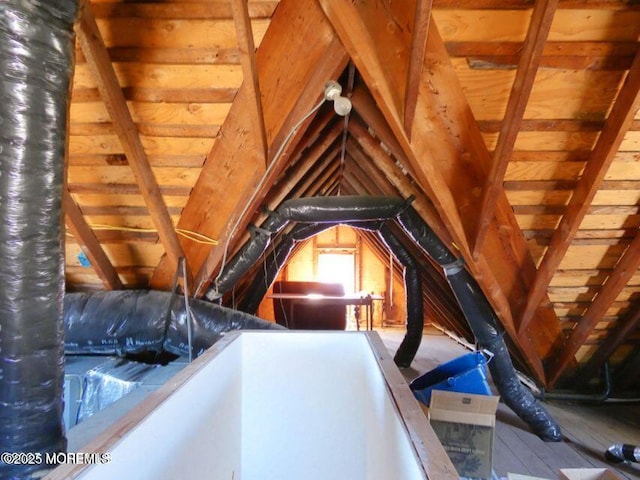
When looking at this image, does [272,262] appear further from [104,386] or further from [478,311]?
[478,311]

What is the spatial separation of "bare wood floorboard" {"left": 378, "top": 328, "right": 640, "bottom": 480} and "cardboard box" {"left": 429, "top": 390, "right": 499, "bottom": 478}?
23cm

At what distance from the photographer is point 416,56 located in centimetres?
140

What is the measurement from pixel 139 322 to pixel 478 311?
2425 mm

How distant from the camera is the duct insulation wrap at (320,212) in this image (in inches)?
99.3

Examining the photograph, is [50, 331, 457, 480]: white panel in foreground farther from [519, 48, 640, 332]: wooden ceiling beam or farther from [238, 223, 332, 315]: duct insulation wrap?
[238, 223, 332, 315]: duct insulation wrap

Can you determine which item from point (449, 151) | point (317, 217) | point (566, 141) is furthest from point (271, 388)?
point (566, 141)

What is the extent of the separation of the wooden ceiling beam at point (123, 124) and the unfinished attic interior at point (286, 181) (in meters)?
0.01

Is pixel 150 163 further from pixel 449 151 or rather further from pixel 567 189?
pixel 567 189

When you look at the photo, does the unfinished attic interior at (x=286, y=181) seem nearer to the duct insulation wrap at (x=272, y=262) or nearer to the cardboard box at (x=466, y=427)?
the cardboard box at (x=466, y=427)

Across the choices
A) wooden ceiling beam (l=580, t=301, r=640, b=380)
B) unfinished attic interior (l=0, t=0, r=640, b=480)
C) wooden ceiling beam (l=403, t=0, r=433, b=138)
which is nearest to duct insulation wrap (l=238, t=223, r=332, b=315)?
unfinished attic interior (l=0, t=0, r=640, b=480)

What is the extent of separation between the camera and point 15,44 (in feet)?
3.51

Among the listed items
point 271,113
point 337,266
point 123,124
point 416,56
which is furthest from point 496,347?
point 337,266

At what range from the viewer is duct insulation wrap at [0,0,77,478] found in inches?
42.6

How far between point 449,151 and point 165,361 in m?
2.56
